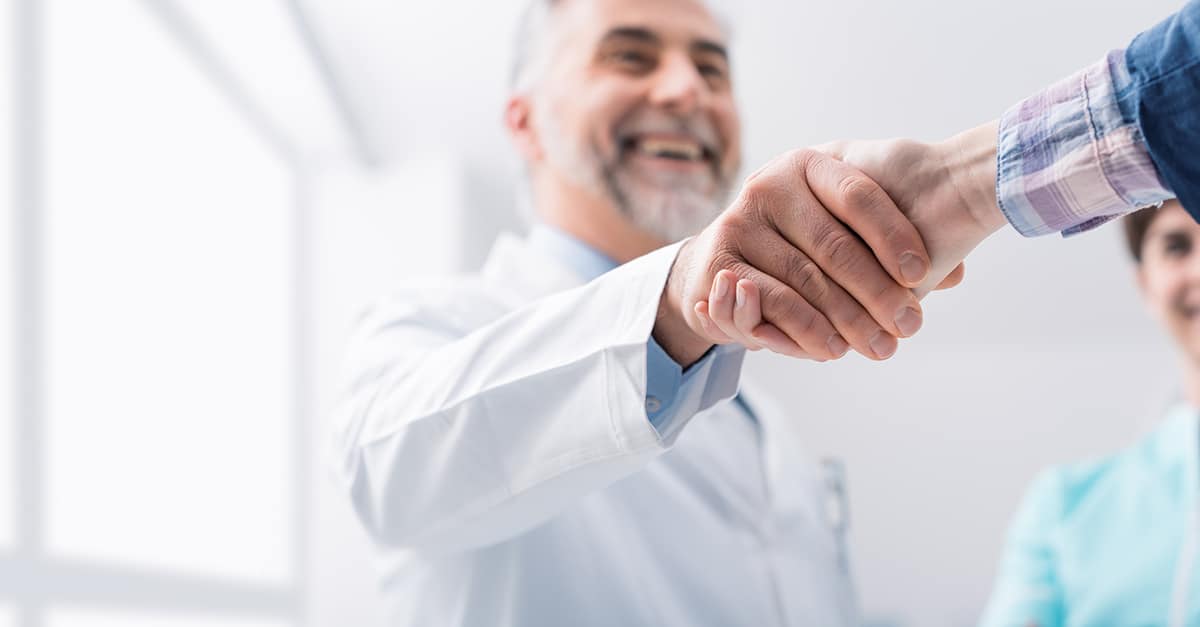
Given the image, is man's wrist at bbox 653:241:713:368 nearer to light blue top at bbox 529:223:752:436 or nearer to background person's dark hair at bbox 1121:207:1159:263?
light blue top at bbox 529:223:752:436

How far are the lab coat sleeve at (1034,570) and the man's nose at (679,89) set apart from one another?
865 mm

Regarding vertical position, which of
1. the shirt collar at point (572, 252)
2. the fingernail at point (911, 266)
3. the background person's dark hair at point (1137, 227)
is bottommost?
the fingernail at point (911, 266)

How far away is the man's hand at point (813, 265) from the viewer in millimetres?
713

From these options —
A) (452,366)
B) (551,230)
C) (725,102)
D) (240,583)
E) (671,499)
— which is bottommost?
(240,583)

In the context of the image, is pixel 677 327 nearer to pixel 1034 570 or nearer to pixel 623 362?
pixel 623 362

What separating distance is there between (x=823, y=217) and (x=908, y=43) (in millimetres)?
2398

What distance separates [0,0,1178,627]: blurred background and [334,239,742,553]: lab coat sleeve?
0.98 metres

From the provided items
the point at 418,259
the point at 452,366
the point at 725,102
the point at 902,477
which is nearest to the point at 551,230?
the point at 725,102

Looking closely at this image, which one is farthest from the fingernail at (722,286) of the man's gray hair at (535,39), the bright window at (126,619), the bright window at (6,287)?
the bright window at (126,619)

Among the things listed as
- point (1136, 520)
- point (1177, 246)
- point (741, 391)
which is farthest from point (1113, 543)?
point (741, 391)

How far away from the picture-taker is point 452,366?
2.95 feet

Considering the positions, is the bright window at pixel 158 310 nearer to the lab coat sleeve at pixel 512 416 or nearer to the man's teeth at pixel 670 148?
the man's teeth at pixel 670 148

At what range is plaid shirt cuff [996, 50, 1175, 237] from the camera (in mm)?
635

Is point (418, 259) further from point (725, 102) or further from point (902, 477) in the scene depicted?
point (902, 477)
